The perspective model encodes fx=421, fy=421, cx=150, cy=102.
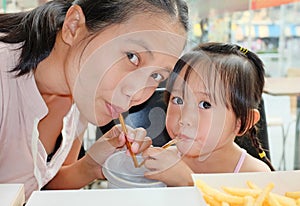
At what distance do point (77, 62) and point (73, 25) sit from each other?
91 mm

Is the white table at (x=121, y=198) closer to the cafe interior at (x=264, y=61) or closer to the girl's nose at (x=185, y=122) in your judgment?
the cafe interior at (x=264, y=61)

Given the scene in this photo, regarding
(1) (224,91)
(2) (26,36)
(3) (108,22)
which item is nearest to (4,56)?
(2) (26,36)

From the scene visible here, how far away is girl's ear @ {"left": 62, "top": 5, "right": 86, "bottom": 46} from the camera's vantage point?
38.4 inches

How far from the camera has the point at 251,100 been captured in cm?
113

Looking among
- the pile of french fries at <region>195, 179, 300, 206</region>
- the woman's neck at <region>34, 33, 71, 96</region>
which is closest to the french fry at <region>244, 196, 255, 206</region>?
the pile of french fries at <region>195, 179, 300, 206</region>

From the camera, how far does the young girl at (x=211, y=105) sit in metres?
1.10

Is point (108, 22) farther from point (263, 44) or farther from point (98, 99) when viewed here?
point (263, 44)

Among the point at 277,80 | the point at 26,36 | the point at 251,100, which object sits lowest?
the point at 277,80

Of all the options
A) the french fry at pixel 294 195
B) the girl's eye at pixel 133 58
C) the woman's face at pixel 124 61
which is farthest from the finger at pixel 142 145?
the french fry at pixel 294 195

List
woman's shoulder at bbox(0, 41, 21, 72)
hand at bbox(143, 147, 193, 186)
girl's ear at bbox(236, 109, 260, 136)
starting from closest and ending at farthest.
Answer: woman's shoulder at bbox(0, 41, 21, 72) < hand at bbox(143, 147, 193, 186) < girl's ear at bbox(236, 109, 260, 136)

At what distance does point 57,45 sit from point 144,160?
1.17 feet

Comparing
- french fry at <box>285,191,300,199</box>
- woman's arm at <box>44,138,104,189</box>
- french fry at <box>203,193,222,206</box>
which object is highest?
french fry at <box>203,193,222,206</box>

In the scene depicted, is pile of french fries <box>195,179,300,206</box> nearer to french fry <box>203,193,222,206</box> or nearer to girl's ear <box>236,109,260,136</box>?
french fry <box>203,193,222,206</box>

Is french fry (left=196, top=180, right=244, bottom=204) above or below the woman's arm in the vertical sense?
above
